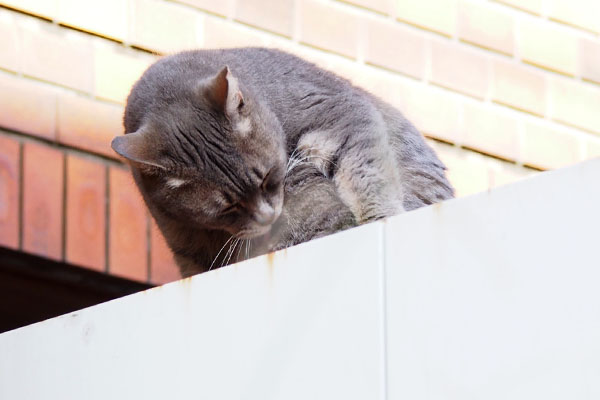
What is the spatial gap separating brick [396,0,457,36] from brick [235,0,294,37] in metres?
0.45

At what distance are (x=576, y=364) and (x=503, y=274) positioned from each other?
0.16m

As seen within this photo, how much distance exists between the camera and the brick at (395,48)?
11.3ft

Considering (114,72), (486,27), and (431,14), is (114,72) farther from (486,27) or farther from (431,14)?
(486,27)

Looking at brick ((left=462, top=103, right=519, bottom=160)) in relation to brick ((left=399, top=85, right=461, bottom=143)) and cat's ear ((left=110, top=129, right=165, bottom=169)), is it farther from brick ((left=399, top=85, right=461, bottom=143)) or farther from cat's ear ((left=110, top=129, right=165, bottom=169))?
cat's ear ((left=110, top=129, right=165, bottom=169))

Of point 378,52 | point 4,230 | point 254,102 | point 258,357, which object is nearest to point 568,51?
point 378,52

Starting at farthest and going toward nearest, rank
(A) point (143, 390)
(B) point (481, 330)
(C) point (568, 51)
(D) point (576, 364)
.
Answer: (C) point (568, 51), (A) point (143, 390), (B) point (481, 330), (D) point (576, 364)

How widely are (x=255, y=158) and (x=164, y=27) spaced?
2.89ft

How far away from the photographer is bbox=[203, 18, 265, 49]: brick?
3.14m

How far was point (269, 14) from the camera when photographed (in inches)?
128

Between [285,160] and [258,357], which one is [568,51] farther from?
[258,357]

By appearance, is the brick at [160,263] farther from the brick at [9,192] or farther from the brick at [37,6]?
the brick at [37,6]

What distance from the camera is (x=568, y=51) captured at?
383 cm

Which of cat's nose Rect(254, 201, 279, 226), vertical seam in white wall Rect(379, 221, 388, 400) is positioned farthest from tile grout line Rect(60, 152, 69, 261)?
vertical seam in white wall Rect(379, 221, 388, 400)

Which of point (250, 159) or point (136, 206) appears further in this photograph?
point (136, 206)
